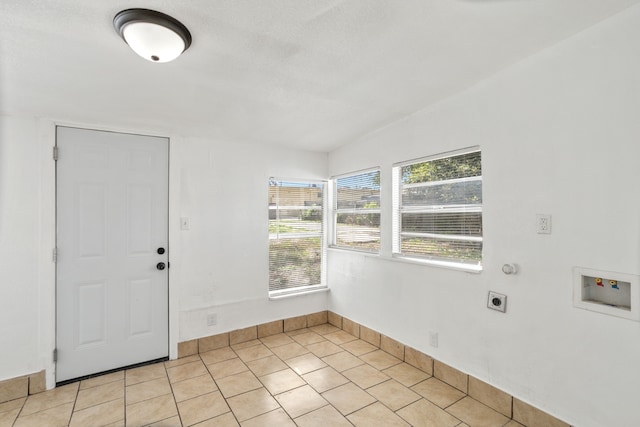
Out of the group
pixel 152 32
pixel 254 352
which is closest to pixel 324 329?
pixel 254 352

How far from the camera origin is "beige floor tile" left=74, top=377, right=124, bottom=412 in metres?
2.32

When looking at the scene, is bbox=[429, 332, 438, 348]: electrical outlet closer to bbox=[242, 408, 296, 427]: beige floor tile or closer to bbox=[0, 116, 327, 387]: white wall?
bbox=[242, 408, 296, 427]: beige floor tile

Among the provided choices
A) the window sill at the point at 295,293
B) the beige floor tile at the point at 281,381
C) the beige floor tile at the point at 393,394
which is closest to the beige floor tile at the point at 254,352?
the beige floor tile at the point at 281,381

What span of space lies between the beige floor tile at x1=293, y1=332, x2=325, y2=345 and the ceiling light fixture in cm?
290

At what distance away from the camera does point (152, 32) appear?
143 centimetres

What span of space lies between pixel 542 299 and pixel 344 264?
6.88ft

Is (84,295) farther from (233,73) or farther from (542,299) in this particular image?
(542,299)

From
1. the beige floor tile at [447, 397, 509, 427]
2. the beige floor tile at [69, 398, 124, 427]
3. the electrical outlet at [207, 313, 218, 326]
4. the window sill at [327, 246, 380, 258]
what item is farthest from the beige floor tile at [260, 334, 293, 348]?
the beige floor tile at [447, 397, 509, 427]

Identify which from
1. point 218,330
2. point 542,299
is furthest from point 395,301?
point 218,330

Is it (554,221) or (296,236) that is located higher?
(554,221)

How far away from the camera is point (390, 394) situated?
240 centimetres

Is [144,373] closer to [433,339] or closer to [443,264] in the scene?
[433,339]

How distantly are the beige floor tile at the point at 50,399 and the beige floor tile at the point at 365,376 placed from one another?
7.01ft

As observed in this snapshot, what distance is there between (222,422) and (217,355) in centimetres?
107
